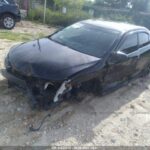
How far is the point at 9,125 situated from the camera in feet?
13.8

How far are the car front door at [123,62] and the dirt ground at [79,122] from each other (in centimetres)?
44

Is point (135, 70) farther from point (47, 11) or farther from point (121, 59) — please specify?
point (47, 11)

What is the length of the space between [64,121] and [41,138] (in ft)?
2.10

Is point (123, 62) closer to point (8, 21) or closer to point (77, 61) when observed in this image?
point (77, 61)

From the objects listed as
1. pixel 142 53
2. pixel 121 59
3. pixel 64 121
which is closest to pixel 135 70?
pixel 142 53

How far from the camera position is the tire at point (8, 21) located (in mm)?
12175

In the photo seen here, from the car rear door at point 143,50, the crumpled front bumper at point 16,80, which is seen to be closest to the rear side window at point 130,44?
the car rear door at point 143,50

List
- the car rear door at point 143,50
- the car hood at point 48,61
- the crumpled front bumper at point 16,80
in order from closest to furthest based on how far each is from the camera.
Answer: the car hood at point 48,61 < the crumpled front bumper at point 16,80 < the car rear door at point 143,50

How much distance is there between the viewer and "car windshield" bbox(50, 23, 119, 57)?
5.38 meters

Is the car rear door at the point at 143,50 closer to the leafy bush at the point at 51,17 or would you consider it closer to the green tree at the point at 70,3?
the leafy bush at the point at 51,17

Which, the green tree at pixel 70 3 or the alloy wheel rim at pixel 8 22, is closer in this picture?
the alloy wheel rim at pixel 8 22

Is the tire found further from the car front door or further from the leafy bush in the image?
the car front door

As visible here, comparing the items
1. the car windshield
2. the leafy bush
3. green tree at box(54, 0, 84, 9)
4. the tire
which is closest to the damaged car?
the car windshield

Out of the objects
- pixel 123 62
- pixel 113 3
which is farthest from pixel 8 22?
pixel 113 3
